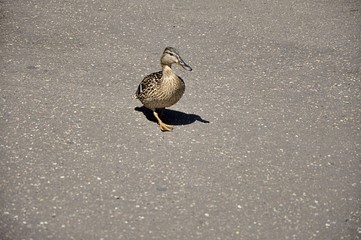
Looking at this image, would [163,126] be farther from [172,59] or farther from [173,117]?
[172,59]

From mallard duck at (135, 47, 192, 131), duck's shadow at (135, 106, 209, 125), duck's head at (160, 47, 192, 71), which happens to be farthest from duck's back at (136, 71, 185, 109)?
duck's shadow at (135, 106, 209, 125)

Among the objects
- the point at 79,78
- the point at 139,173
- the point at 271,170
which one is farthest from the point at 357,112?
the point at 79,78

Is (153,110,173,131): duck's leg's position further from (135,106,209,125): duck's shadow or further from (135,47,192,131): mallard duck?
(135,106,209,125): duck's shadow

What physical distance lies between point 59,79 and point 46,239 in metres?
3.23

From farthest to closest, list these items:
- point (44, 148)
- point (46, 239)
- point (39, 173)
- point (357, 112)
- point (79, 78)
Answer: point (79, 78) < point (357, 112) < point (44, 148) < point (39, 173) < point (46, 239)

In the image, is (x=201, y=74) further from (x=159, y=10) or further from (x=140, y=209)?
(x=140, y=209)

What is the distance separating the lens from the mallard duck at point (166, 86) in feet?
20.5

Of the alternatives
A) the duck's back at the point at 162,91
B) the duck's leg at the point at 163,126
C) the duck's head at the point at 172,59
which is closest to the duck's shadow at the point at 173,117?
the duck's leg at the point at 163,126

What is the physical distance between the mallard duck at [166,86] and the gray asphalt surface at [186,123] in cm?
35

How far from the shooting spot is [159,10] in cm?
953

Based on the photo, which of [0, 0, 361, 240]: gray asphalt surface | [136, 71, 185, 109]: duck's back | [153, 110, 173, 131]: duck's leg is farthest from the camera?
[153, 110, 173, 131]: duck's leg

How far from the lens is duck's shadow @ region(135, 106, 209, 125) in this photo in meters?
6.68

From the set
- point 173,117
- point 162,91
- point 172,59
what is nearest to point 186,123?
point 173,117

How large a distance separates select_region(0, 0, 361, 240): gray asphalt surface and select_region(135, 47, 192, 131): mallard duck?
353mm
